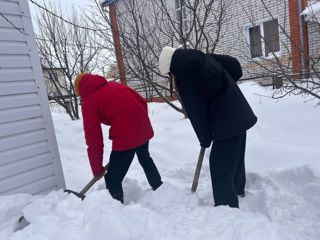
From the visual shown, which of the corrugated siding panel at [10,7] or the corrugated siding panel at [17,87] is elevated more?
the corrugated siding panel at [10,7]

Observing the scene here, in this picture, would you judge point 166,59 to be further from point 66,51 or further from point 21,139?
point 66,51

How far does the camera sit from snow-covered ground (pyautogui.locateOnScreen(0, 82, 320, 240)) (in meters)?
2.02

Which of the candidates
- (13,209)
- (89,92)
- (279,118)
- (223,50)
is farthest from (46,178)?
(223,50)

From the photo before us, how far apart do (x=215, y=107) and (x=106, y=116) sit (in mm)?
1042

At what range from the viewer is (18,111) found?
2.99 m

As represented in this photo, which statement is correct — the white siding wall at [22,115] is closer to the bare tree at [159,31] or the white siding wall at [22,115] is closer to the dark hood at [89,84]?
the dark hood at [89,84]

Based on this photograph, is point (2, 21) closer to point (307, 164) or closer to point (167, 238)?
point (167, 238)

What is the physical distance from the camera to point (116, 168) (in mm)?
2994

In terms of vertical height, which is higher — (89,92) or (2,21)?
(2,21)

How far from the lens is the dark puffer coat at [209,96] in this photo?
241 cm

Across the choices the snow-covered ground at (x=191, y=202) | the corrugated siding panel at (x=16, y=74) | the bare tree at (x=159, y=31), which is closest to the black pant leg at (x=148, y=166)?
the snow-covered ground at (x=191, y=202)

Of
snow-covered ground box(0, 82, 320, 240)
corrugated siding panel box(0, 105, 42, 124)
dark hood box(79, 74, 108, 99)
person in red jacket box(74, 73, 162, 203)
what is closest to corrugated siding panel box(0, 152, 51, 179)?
snow-covered ground box(0, 82, 320, 240)

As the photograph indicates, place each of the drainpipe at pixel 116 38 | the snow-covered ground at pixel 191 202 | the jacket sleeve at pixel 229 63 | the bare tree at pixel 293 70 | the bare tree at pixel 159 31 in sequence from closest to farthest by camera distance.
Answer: the snow-covered ground at pixel 191 202
the jacket sleeve at pixel 229 63
the bare tree at pixel 293 70
the bare tree at pixel 159 31
the drainpipe at pixel 116 38

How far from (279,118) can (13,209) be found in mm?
4163
